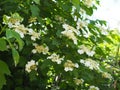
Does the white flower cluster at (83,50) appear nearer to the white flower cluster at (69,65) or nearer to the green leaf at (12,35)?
the white flower cluster at (69,65)

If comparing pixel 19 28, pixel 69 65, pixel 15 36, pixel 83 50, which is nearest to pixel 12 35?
pixel 15 36

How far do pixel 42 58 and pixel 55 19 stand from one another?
0.30m

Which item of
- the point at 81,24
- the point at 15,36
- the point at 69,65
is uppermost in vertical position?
the point at 81,24

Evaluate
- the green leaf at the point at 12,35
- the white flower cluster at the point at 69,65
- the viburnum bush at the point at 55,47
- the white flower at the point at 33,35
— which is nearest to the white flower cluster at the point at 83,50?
the viburnum bush at the point at 55,47

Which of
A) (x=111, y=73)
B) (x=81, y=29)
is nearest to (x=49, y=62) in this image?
(x=81, y=29)

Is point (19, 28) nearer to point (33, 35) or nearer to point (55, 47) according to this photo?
point (33, 35)

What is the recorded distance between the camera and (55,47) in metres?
2.03

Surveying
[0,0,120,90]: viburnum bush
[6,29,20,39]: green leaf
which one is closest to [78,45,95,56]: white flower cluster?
[0,0,120,90]: viburnum bush

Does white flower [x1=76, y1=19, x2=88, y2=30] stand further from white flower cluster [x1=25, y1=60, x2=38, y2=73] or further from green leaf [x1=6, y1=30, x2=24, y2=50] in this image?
green leaf [x1=6, y1=30, x2=24, y2=50]

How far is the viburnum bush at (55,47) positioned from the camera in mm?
1971

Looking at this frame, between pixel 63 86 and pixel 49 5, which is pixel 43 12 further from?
pixel 63 86

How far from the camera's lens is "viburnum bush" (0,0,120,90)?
1.97 metres

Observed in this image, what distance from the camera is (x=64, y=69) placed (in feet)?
6.37

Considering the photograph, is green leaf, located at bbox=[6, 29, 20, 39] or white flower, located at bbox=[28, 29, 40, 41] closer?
green leaf, located at bbox=[6, 29, 20, 39]
